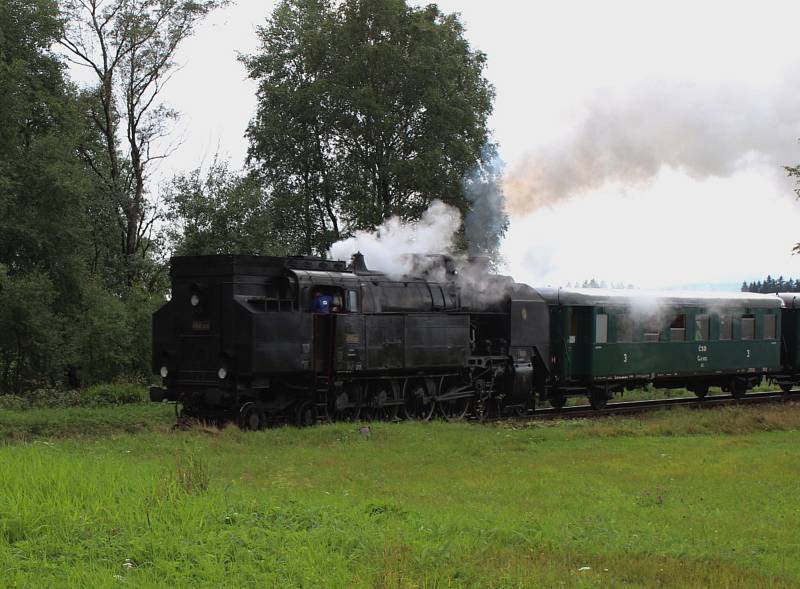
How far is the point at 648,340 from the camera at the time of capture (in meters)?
26.0

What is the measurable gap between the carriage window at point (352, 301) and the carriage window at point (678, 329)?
35.7 feet

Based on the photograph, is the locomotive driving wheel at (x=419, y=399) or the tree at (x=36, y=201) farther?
the tree at (x=36, y=201)

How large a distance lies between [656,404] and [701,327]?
276cm

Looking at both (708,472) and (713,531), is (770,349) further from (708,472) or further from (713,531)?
(713,531)

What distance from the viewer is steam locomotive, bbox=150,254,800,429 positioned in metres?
19.0

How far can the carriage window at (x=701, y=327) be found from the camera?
88.5 ft

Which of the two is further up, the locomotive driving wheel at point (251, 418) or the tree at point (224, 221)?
the tree at point (224, 221)

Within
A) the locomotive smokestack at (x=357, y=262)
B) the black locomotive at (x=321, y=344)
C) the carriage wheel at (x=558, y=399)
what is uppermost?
the locomotive smokestack at (x=357, y=262)

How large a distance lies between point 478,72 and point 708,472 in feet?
97.6

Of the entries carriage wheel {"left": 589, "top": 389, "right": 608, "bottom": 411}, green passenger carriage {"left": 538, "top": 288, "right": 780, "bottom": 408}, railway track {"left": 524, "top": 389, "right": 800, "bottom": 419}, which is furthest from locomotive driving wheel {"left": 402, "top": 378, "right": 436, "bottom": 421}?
carriage wheel {"left": 589, "top": 389, "right": 608, "bottom": 411}

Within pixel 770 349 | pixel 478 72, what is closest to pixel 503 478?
pixel 770 349

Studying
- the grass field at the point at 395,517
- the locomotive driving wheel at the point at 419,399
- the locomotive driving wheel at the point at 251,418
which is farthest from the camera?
the locomotive driving wheel at the point at 419,399

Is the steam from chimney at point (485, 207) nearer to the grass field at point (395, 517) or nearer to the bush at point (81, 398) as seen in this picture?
the bush at point (81, 398)

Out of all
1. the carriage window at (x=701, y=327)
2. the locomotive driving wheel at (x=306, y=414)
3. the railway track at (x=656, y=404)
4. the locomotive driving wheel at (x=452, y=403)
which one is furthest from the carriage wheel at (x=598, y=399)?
the locomotive driving wheel at (x=306, y=414)
